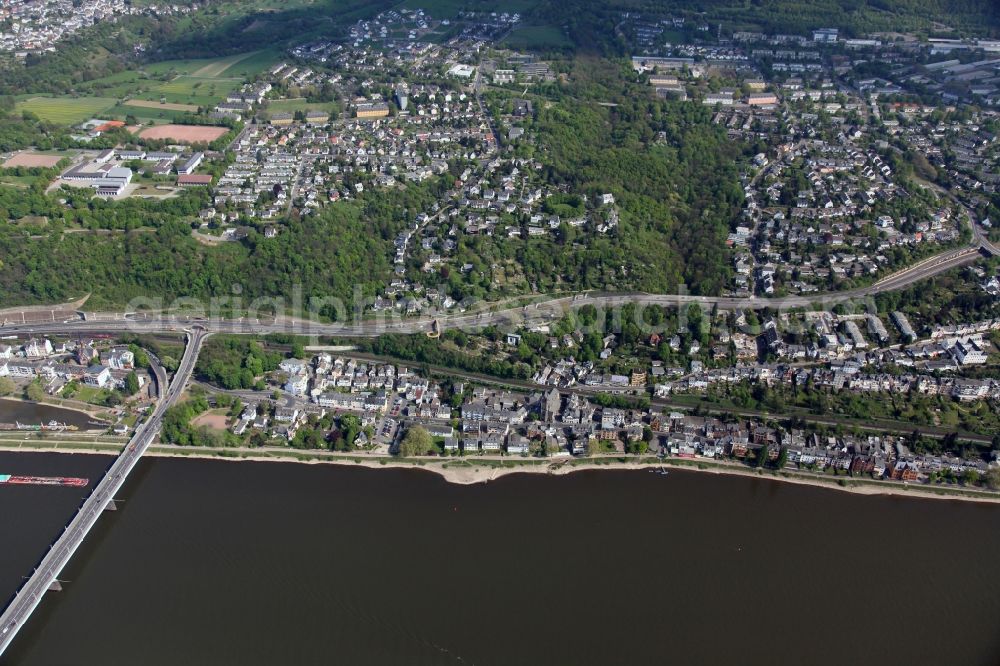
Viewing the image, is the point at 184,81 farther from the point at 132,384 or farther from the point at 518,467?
the point at 518,467

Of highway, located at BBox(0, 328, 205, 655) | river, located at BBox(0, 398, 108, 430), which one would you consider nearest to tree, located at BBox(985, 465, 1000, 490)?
highway, located at BBox(0, 328, 205, 655)

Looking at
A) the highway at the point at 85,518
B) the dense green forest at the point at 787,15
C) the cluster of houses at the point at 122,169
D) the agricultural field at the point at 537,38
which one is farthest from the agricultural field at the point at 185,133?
the dense green forest at the point at 787,15

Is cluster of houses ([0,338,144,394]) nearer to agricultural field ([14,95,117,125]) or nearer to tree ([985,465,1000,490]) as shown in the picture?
agricultural field ([14,95,117,125])

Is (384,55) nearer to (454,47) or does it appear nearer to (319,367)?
(454,47)

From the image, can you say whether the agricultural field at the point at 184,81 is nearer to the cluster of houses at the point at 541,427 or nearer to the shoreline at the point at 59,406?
the shoreline at the point at 59,406

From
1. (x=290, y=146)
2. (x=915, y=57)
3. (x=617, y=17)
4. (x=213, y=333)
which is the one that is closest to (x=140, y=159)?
(x=290, y=146)
